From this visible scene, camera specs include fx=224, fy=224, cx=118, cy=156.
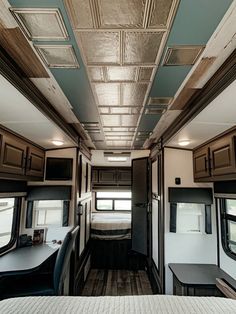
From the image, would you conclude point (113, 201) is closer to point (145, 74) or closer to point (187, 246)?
point (187, 246)

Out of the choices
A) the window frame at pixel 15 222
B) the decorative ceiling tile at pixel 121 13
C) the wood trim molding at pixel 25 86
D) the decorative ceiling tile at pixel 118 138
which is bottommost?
the window frame at pixel 15 222

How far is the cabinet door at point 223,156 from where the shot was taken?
2.02 m

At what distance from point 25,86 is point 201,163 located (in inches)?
89.4

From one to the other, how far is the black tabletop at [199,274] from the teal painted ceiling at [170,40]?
6.69 feet

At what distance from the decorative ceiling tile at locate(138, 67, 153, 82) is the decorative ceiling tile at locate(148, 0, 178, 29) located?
0.39 m

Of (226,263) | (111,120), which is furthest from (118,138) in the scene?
(226,263)

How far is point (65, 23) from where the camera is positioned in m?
1.04

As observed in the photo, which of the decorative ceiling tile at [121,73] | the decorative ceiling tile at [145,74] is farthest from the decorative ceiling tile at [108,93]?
the decorative ceiling tile at [145,74]

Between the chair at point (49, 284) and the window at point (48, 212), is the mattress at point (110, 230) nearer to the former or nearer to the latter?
the window at point (48, 212)

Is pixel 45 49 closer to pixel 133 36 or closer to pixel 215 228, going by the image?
pixel 133 36

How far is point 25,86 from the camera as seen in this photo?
4.86 ft

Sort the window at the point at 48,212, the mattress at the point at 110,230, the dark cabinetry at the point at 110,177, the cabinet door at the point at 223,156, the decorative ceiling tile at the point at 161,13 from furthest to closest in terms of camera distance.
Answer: the dark cabinetry at the point at 110,177, the mattress at the point at 110,230, the window at the point at 48,212, the cabinet door at the point at 223,156, the decorative ceiling tile at the point at 161,13

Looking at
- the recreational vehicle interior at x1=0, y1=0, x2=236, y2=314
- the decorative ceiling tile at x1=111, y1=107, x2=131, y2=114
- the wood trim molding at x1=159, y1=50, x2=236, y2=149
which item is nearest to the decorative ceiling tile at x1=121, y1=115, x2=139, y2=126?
the recreational vehicle interior at x1=0, y1=0, x2=236, y2=314

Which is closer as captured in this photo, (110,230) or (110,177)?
(110,230)
